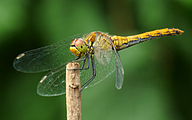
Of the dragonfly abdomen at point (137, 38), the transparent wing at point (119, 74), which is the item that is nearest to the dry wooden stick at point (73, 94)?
the transparent wing at point (119, 74)

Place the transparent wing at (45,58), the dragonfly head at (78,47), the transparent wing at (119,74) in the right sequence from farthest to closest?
the transparent wing at (45,58), the dragonfly head at (78,47), the transparent wing at (119,74)

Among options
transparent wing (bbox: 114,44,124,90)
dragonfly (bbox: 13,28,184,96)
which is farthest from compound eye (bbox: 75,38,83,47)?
transparent wing (bbox: 114,44,124,90)

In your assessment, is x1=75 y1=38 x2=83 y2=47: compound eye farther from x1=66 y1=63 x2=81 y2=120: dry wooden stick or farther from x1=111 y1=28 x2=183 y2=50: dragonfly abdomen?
x1=66 y1=63 x2=81 y2=120: dry wooden stick

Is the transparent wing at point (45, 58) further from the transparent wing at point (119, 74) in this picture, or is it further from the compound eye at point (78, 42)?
the transparent wing at point (119, 74)

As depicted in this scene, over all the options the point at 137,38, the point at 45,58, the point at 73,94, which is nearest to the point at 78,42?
the point at 45,58

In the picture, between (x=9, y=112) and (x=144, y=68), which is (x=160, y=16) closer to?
(x=144, y=68)

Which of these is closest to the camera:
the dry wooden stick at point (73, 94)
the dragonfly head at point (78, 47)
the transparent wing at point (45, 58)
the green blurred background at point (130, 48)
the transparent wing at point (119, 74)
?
the dry wooden stick at point (73, 94)
